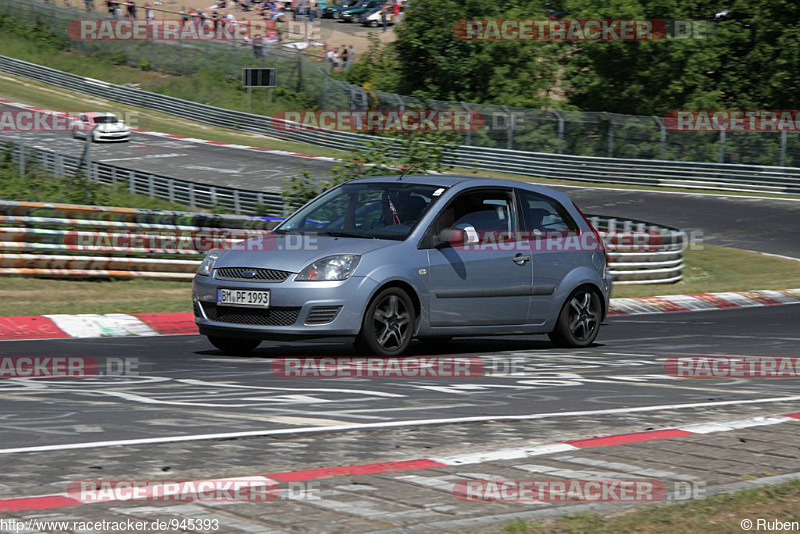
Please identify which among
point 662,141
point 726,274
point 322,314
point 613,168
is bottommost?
point 726,274

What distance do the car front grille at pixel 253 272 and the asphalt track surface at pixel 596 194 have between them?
2203 centimetres

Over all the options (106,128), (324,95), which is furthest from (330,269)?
(324,95)

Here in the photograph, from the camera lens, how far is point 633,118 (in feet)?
141

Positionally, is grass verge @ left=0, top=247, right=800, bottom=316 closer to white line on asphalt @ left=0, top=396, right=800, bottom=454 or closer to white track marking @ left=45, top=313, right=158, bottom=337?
white track marking @ left=45, top=313, right=158, bottom=337

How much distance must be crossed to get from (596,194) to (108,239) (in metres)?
25.2

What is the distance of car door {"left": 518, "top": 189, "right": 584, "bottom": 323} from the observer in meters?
11.5

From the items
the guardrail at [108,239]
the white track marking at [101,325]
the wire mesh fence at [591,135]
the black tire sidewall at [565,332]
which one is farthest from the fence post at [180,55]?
the black tire sidewall at [565,332]

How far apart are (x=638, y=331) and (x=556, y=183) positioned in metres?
29.2

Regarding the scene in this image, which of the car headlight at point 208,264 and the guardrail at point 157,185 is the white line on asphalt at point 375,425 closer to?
the car headlight at point 208,264

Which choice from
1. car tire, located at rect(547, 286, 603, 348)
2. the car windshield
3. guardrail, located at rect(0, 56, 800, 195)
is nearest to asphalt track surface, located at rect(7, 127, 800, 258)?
guardrail, located at rect(0, 56, 800, 195)

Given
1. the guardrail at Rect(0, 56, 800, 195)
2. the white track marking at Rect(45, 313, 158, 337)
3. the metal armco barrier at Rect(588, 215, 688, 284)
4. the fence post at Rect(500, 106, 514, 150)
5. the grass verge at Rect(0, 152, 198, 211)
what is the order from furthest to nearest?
the fence post at Rect(500, 106, 514, 150), the guardrail at Rect(0, 56, 800, 195), the grass verge at Rect(0, 152, 198, 211), the metal armco barrier at Rect(588, 215, 688, 284), the white track marking at Rect(45, 313, 158, 337)

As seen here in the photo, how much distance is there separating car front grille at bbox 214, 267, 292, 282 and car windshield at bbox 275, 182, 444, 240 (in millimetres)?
850

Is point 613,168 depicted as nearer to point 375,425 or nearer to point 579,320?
point 579,320

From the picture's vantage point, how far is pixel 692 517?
4547 millimetres
